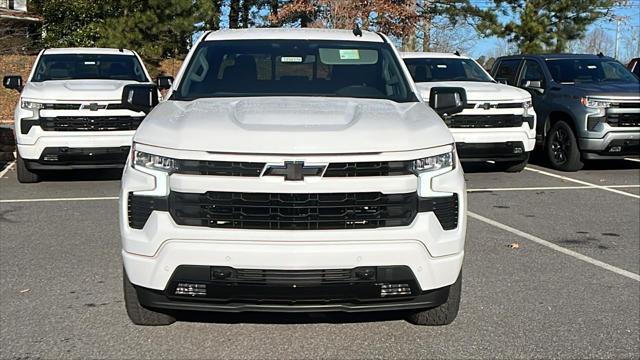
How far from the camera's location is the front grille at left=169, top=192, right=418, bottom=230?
3.48m

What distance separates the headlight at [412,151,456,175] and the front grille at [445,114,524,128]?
6.18 metres

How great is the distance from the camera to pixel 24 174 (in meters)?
9.80

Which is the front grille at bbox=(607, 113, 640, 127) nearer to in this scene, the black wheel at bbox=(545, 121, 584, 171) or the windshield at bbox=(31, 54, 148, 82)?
the black wheel at bbox=(545, 121, 584, 171)

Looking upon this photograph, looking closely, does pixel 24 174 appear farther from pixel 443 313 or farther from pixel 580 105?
pixel 580 105

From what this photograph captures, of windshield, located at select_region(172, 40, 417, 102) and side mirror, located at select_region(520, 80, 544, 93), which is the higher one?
windshield, located at select_region(172, 40, 417, 102)

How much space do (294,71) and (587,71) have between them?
329 inches

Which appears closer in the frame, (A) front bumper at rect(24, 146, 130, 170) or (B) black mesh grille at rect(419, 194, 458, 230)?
(B) black mesh grille at rect(419, 194, 458, 230)

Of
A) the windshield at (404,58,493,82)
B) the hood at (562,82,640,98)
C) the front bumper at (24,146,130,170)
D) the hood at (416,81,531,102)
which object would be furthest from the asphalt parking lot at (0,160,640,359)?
the windshield at (404,58,493,82)

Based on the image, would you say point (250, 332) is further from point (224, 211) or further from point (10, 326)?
point (10, 326)

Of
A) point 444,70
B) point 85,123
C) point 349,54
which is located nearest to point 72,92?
point 85,123

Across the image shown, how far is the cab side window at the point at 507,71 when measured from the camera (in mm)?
12781

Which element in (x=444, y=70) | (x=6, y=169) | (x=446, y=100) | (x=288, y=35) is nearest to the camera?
(x=446, y=100)

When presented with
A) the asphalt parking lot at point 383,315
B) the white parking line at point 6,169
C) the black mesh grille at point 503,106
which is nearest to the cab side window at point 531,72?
the black mesh grille at point 503,106

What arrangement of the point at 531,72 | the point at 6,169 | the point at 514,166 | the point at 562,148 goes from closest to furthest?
the point at 514,166 → the point at 562,148 → the point at 6,169 → the point at 531,72
